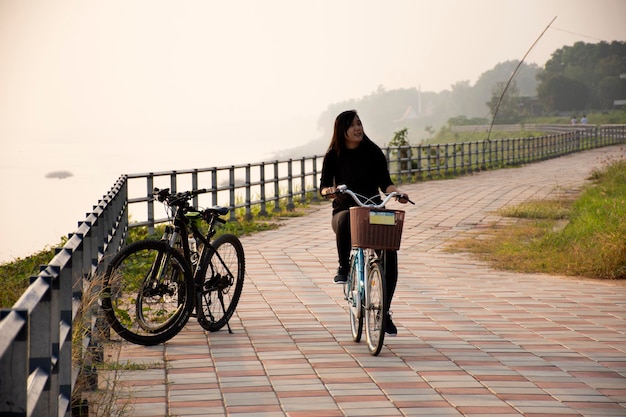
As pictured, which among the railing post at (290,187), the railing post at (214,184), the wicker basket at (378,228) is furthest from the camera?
the railing post at (290,187)

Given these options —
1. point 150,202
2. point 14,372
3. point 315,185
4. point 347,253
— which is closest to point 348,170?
point 347,253

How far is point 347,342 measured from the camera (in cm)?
739

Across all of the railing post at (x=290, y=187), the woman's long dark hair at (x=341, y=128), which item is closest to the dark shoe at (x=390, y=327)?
the woman's long dark hair at (x=341, y=128)

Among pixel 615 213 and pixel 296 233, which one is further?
pixel 296 233

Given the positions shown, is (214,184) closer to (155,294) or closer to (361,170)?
(361,170)

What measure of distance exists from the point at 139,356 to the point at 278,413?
1840mm

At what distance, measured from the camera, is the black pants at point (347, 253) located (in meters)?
7.11

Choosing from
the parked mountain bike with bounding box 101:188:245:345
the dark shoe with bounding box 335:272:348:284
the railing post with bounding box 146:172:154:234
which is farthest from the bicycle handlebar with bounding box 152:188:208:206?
the railing post with bounding box 146:172:154:234

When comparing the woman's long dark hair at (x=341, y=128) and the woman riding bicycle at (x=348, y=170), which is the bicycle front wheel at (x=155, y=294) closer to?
the woman riding bicycle at (x=348, y=170)

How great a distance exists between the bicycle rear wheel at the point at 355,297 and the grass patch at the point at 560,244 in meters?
4.76

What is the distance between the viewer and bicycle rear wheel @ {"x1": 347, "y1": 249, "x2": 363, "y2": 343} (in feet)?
23.7

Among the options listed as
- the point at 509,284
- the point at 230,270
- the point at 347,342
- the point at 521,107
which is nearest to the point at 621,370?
the point at 347,342

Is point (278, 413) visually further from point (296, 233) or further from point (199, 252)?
point (296, 233)

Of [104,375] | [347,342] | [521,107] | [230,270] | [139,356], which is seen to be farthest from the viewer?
[521,107]
